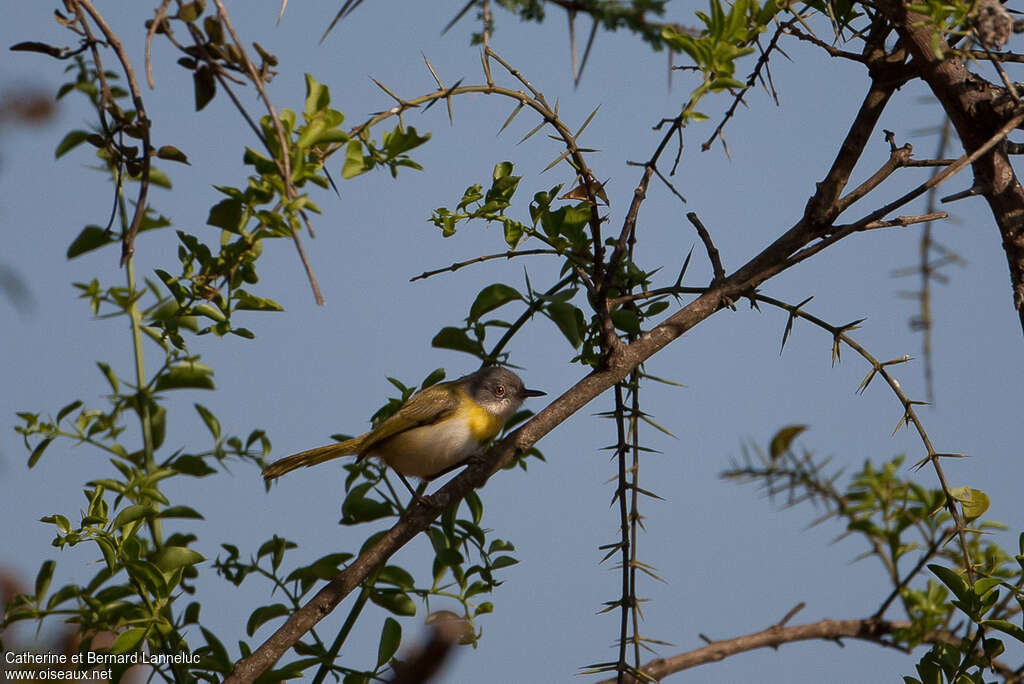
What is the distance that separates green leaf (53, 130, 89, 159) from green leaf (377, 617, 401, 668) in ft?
5.61

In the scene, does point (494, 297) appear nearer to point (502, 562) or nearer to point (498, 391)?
point (502, 562)

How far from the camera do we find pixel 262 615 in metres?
2.88

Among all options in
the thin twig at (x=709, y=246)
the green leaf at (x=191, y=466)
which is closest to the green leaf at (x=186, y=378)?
the green leaf at (x=191, y=466)

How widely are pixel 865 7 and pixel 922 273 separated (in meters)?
0.86

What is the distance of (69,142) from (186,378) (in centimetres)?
80

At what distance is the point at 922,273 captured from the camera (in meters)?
3.04

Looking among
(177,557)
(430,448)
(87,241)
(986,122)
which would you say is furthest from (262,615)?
(986,122)

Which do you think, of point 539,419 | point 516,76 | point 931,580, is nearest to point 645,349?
point 539,419

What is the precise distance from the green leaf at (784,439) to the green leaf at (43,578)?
8.75 ft

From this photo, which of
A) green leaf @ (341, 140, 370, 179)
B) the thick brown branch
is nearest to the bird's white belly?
green leaf @ (341, 140, 370, 179)

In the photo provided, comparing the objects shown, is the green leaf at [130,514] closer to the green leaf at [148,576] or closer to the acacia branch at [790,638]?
the green leaf at [148,576]

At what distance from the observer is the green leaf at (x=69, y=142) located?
279 centimetres

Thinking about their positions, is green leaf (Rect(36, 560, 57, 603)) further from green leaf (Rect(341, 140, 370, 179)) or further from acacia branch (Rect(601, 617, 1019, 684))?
acacia branch (Rect(601, 617, 1019, 684))

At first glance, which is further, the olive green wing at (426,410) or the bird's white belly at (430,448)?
the bird's white belly at (430,448)
